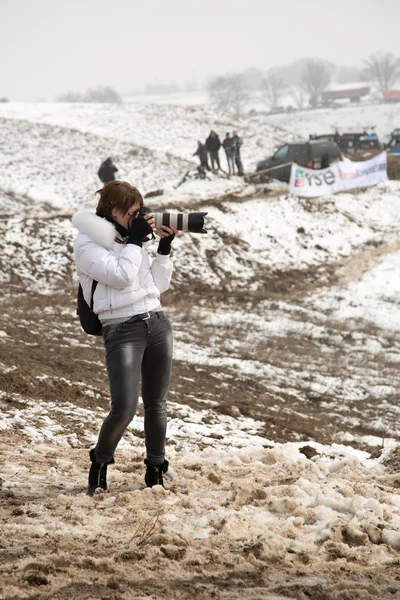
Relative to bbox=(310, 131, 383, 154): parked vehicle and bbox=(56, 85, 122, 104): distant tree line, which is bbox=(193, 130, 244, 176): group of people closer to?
bbox=(310, 131, 383, 154): parked vehicle

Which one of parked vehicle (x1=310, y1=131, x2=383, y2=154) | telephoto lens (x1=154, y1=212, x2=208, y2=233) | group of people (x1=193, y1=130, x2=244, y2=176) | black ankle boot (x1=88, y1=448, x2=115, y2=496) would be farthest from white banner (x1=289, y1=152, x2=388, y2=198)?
black ankle boot (x1=88, y1=448, x2=115, y2=496)

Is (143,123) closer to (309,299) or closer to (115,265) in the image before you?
(309,299)

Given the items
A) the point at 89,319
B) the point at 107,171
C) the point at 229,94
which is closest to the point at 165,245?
the point at 89,319

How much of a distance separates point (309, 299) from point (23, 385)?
28.5 ft

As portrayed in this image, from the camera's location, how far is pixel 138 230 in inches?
155

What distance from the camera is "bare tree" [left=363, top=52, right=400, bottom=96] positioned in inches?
4695

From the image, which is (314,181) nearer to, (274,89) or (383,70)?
(274,89)

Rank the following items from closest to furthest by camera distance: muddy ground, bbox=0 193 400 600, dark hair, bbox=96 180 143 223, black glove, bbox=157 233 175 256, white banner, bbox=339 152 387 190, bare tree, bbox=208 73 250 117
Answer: muddy ground, bbox=0 193 400 600
dark hair, bbox=96 180 143 223
black glove, bbox=157 233 175 256
white banner, bbox=339 152 387 190
bare tree, bbox=208 73 250 117

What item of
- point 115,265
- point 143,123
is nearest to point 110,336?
point 115,265

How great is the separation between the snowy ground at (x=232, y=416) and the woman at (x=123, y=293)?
59cm

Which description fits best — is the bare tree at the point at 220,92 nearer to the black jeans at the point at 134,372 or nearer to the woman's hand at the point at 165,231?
the woman's hand at the point at 165,231

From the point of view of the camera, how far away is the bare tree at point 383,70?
391ft

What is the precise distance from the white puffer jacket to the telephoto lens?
0.22 m

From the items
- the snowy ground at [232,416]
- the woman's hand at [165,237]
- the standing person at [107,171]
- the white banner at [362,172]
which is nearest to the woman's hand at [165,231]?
the woman's hand at [165,237]
